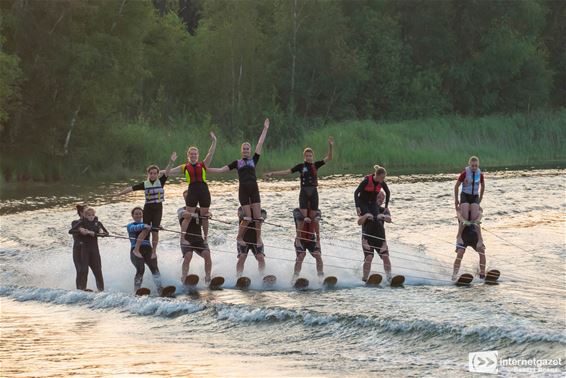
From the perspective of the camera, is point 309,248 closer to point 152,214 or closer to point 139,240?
point 152,214

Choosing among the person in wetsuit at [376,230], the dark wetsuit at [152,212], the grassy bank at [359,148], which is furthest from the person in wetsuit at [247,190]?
the grassy bank at [359,148]

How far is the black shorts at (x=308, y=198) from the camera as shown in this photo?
60.8 ft

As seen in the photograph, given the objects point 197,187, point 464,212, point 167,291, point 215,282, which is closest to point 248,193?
point 197,187

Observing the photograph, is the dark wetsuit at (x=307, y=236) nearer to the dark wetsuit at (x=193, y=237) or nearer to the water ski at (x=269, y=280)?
the water ski at (x=269, y=280)

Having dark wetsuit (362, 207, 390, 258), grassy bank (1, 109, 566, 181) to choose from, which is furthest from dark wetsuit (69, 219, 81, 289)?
grassy bank (1, 109, 566, 181)

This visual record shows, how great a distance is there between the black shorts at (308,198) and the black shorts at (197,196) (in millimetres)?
1632

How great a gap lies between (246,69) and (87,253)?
4040cm

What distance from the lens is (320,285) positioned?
61.9 ft

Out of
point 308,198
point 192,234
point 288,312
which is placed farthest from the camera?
point 308,198

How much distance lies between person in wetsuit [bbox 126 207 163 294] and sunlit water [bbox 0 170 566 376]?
58 centimetres

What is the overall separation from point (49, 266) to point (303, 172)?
599cm

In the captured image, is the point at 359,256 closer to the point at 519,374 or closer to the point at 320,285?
the point at 320,285

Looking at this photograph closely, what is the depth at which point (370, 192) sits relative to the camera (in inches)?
722

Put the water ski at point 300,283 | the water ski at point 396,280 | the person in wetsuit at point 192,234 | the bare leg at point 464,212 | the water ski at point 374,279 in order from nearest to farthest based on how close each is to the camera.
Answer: the person in wetsuit at point 192,234 < the water ski at point 396,280 < the water ski at point 374,279 < the water ski at point 300,283 < the bare leg at point 464,212
